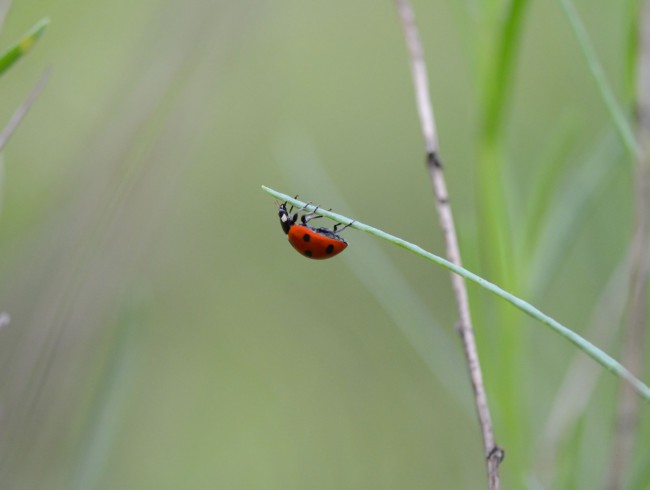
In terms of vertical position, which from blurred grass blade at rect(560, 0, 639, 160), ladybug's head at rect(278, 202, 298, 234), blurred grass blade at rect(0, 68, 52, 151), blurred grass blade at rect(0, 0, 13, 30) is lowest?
blurred grass blade at rect(0, 68, 52, 151)

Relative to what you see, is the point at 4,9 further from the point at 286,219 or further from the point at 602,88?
the point at 286,219

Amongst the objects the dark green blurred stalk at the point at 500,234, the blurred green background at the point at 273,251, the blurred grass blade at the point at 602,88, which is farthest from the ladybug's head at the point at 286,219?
the blurred grass blade at the point at 602,88

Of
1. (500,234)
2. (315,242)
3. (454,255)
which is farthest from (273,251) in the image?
(454,255)

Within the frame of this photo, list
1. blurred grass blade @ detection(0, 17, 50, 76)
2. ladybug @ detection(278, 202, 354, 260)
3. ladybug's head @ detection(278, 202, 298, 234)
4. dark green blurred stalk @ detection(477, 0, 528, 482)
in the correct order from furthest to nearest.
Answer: ladybug's head @ detection(278, 202, 298, 234) < ladybug @ detection(278, 202, 354, 260) < dark green blurred stalk @ detection(477, 0, 528, 482) < blurred grass blade @ detection(0, 17, 50, 76)

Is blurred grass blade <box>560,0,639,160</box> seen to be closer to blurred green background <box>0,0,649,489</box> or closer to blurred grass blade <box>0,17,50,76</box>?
blurred green background <box>0,0,649,489</box>

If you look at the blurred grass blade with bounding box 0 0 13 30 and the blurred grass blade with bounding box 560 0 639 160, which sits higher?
the blurred grass blade with bounding box 560 0 639 160

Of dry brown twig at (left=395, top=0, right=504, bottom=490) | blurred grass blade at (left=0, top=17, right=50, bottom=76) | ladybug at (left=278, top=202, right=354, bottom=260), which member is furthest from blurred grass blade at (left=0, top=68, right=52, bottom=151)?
ladybug at (left=278, top=202, right=354, bottom=260)

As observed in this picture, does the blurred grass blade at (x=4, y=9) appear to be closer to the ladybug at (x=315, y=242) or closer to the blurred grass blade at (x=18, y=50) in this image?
the blurred grass blade at (x=18, y=50)
